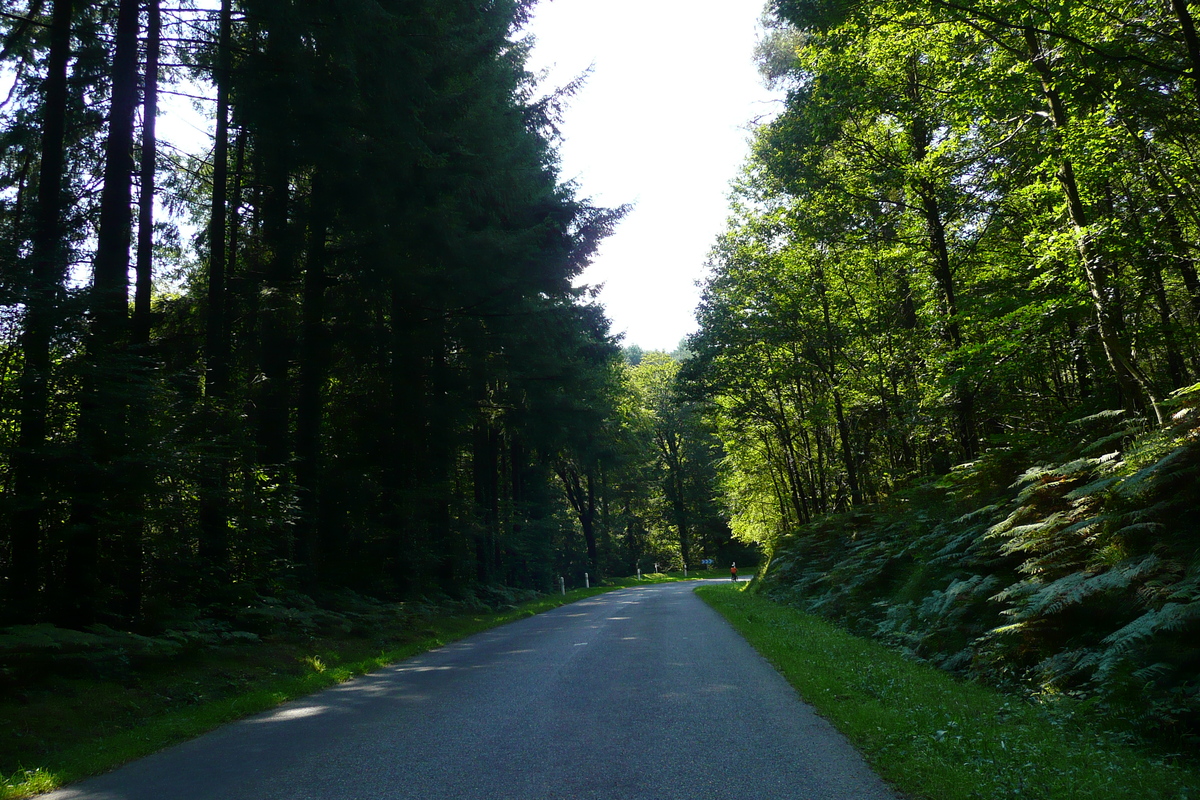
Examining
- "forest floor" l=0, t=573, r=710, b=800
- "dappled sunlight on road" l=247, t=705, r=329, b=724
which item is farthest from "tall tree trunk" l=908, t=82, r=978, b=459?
"dappled sunlight on road" l=247, t=705, r=329, b=724

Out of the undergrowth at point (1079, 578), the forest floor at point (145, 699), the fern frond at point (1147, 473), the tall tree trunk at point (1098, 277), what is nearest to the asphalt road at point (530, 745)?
the forest floor at point (145, 699)

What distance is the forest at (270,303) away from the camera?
939cm

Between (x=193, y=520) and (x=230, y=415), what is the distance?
1988 millimetres

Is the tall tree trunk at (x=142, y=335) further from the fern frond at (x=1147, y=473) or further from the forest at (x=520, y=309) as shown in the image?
the fern frond at (x=1147, y=473)

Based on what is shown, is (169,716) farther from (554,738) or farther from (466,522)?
(466,522)

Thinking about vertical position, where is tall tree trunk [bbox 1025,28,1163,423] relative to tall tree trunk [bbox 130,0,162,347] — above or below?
below

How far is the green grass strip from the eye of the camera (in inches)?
160

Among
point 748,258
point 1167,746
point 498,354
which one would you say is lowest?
point 1167,746

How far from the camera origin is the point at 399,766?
17.0ft

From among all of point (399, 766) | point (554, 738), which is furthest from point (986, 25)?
point (399, 766)

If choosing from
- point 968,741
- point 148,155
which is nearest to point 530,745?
point 968,741

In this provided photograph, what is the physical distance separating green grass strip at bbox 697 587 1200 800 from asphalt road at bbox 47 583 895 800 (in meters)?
0.26

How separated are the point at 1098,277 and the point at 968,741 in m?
7.87

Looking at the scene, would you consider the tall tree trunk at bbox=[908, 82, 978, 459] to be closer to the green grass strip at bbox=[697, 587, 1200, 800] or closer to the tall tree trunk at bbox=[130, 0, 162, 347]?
the green grass strip at bbox=[697, 587, 1200, 800]
